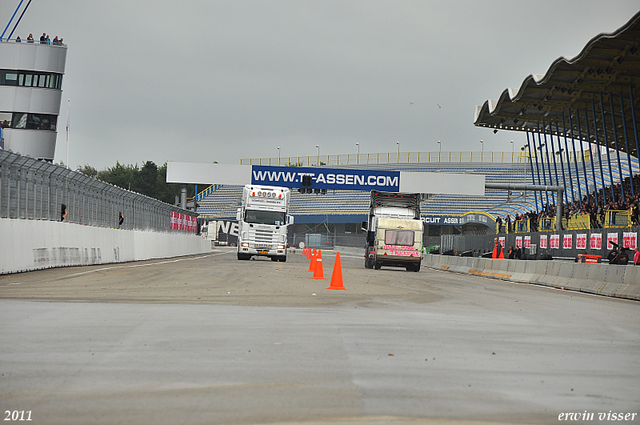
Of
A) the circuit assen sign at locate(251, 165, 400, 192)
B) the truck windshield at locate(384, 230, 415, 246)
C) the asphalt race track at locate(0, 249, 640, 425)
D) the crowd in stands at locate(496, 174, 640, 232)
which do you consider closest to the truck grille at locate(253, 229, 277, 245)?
the truck windshield at locate(384, 230, 415, 246)

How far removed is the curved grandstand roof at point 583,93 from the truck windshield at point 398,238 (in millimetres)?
11294

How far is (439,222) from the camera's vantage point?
3009 inches

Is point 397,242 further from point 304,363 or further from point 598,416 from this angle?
point 598,416

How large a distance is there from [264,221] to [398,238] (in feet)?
23.7

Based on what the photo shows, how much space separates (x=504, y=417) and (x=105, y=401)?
266 cm

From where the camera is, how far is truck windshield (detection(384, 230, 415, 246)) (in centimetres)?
3572

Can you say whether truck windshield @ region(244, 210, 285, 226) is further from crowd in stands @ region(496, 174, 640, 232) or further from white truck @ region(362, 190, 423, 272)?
crowd in stands @ region(496, 174, 640, 232)

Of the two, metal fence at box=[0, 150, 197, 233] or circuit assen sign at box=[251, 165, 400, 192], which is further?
circuit assen sign at box=[251, 165, 400, 192]

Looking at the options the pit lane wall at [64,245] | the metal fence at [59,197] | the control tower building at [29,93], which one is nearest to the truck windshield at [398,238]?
the pit lane wall at [64,245]

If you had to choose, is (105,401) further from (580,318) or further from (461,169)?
(461,169)

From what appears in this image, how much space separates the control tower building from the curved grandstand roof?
110 feet

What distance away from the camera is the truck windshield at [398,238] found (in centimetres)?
3572

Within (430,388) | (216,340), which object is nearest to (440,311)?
(216,340)

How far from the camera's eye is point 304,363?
264 inches
